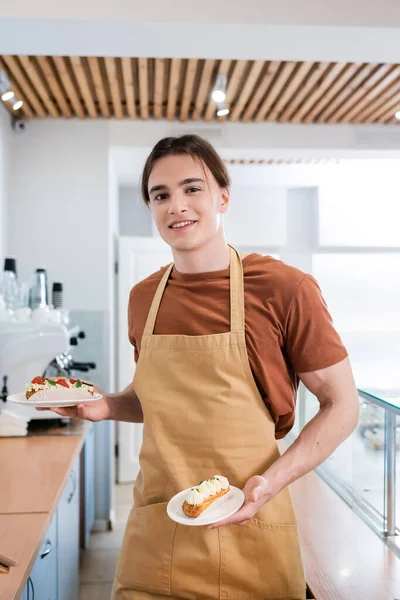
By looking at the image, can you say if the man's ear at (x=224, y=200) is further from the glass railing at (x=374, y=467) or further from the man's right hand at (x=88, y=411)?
the glass railing at (x=374, y=467)

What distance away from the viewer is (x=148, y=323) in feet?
4.61

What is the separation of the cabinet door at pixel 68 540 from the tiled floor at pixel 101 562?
0.57 meters

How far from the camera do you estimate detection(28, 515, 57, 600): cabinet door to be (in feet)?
5.21

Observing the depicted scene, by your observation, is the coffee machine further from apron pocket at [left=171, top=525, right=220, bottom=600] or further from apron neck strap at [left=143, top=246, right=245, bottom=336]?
apron pocket at [left=171, top=525, right=220, bottom=600]

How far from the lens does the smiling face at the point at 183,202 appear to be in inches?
51.7

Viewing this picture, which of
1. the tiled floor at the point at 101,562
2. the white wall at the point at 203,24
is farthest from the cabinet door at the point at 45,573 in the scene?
the white wall at the point at 203,24

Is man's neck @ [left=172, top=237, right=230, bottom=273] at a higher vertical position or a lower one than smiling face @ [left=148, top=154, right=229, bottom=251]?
lower

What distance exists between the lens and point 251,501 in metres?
1.08

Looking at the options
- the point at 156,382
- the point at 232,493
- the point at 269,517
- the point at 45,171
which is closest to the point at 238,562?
the point at 269,517

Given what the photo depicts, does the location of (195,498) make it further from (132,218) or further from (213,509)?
(132,218)

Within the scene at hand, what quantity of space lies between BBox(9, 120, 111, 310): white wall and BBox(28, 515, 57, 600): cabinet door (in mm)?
2055

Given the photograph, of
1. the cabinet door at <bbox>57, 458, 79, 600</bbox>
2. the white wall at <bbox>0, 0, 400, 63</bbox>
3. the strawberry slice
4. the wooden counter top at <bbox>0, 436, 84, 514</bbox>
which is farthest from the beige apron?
the white wall at <bbox>0, 0, 400, 63</bbox>

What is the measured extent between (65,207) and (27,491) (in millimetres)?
2323

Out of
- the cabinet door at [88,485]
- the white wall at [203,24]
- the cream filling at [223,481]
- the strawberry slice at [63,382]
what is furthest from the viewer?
the cabinet door at [88,485]
